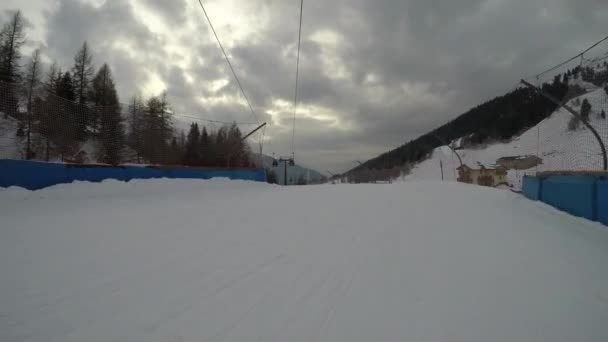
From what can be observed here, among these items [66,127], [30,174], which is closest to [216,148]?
[66,127]

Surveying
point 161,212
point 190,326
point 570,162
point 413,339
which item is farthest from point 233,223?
point 570,162

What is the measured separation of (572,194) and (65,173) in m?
15.7

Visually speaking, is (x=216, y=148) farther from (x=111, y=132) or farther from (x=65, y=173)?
(x=65, y=173)

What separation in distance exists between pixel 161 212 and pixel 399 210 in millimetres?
6527

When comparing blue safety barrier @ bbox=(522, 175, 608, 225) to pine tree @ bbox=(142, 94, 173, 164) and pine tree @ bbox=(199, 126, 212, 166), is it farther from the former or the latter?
pine tree @ bbox=(199, 126, 212, 166)

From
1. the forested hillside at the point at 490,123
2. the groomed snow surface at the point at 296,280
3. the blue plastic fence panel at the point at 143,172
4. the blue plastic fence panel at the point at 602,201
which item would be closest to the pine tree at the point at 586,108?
the blue plastic fence panel at the point at 602,201

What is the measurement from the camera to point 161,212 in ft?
21.0

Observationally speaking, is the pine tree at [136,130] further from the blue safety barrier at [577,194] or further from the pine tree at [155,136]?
the blue safety barrier at [577,194]

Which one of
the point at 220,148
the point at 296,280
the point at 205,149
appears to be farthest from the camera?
the point at 205,149

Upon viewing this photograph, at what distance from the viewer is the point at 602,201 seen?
5707 millimetres

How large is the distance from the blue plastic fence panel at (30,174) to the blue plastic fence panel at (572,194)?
15.5m

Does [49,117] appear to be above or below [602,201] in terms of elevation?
above

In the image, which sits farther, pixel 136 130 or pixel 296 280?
pixel 136 130

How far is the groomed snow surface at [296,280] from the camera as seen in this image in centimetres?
204
